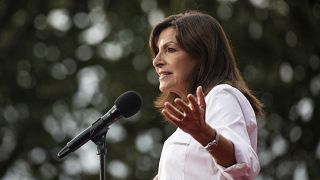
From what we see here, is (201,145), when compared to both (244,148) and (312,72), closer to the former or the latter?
(244,148)

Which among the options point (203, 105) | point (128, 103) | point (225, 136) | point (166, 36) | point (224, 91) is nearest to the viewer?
point (203, 105)

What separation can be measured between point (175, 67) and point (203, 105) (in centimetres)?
78

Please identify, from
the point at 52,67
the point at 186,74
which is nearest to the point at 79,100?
the point at 52,67

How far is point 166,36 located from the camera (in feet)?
20.0

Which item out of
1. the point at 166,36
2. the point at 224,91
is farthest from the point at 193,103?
the point at 166,36

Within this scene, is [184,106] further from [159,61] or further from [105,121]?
[159,61]

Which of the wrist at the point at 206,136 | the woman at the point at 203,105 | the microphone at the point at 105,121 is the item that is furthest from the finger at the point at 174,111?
the microphone at the point at 105,121

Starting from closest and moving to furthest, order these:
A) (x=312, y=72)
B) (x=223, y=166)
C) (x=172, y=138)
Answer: (x=223, y=166), (x=172, y=138), (x=312, y=72)

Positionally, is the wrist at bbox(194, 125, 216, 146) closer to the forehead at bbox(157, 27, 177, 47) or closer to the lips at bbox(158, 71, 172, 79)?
the lips at bbox(158, 71, 172, 79)

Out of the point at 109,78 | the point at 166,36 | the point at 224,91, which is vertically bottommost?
the point at 109,78

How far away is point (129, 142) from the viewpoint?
21.5 m

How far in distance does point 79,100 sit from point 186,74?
1629 cm

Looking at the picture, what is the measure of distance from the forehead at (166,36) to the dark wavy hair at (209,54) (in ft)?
0.12

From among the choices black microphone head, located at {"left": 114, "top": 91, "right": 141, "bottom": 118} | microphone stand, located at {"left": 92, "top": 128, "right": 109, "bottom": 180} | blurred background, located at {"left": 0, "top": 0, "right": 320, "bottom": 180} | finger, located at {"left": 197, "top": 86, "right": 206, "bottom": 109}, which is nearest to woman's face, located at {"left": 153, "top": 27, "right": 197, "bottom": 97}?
black microphone head, located at {"left": 114, "top": 91, "right": 141, "bottom": 118}
